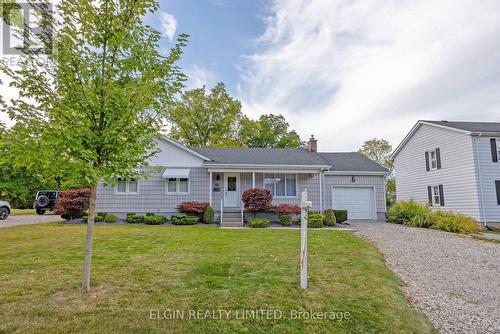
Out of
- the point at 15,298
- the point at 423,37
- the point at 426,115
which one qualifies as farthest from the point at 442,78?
the point at 15,298

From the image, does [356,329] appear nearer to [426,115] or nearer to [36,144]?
[36,144]

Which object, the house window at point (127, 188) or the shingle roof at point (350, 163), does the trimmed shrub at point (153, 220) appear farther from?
the shingle roof at point (350, 163)

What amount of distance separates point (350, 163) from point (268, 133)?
18.0 m

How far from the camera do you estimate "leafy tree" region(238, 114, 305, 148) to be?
3328 cm

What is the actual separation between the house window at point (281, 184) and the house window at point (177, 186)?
5123mm

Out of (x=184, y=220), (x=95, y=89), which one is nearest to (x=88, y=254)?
(x=95, y=89)

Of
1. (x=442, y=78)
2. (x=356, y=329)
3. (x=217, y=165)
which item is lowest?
(x=356, y=329)

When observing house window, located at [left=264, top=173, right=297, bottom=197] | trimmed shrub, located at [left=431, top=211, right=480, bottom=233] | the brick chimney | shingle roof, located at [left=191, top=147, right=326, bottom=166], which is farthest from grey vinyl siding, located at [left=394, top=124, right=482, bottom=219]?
house window, located at [left=264, top=173, right=297, bottom=197]

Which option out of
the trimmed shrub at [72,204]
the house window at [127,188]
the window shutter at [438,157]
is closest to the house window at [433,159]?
the window shutter at [438,157]

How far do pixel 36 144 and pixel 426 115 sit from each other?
26766 mm

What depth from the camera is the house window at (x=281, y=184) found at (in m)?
17.0

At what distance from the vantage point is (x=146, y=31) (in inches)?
182

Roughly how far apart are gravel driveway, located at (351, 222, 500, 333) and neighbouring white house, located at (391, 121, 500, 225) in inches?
265

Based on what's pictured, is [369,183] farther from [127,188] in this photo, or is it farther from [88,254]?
[88,254]
